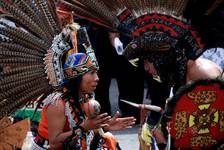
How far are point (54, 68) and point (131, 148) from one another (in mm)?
3244

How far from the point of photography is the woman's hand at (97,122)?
428 centimetres

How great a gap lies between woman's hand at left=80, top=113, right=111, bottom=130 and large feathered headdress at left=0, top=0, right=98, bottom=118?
34 centimetres

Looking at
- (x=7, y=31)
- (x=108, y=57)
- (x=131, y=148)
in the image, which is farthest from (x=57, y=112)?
(x=108, y=57)

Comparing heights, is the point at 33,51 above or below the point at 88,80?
above

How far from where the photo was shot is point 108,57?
8.24 metres

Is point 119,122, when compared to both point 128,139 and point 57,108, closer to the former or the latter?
point 57,108

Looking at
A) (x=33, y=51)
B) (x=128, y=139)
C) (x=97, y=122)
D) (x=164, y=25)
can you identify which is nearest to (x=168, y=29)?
(x=164, y=25)

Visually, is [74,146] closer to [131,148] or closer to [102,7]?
[102,7]

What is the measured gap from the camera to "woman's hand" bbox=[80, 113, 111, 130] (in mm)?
4281

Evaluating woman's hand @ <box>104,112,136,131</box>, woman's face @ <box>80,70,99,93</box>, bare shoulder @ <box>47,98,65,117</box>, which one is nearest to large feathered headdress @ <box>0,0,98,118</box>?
woman's face @ <box>80,70,99,93</box>

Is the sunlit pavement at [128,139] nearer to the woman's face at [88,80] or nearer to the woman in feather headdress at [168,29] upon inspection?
the woman's face at [88,80]

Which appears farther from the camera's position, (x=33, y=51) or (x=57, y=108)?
(x=57, y=108)

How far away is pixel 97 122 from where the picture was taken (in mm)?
4289

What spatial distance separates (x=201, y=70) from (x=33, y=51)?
43.1 inches
